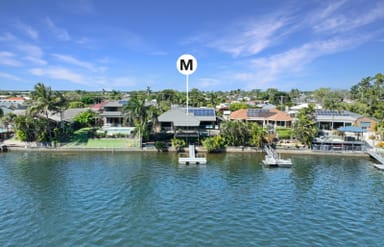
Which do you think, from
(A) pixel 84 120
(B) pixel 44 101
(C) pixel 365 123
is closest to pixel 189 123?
(A) pixel 84 120

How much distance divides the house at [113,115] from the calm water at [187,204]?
64.2ft

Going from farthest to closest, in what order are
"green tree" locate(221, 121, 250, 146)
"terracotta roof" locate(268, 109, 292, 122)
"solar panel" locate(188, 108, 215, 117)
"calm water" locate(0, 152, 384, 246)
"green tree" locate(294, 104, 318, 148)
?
"terracotta roof" locate(268, 109, 292, 122), "solar panel" locate(188, 108, 215, 117), "green tree" locate(221, 121, 250, 146), "green tree" locate(294, 104, 318, 148), "calm water" locate(0, 152, 384, 246)

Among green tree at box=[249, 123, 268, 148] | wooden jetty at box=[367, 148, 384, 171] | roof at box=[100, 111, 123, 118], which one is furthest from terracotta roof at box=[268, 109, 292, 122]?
roof at box=[100, 111, 123, 118]

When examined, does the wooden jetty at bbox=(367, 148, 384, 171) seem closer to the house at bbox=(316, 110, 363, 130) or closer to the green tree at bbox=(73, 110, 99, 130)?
the house at bbox=(316, 110, 363, 130)

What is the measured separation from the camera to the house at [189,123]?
145 ft

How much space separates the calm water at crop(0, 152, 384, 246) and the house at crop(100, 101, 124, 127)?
64.2 feet

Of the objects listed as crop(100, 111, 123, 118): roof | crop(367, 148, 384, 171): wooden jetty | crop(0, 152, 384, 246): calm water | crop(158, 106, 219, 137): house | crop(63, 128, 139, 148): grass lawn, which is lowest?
crop(0, 152, 384, 246): calm water

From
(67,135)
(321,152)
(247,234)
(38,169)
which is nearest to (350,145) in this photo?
(321,152)

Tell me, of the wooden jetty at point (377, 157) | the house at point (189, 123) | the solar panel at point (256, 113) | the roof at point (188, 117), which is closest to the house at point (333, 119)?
the solar panel at point (256, 113)

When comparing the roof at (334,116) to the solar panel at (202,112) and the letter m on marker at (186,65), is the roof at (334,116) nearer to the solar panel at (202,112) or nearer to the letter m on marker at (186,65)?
the solar panel at (202,112)

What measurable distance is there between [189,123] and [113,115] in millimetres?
20157

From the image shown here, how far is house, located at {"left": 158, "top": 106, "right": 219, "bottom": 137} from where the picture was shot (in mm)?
44312

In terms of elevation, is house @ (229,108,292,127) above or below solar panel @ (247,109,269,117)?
below

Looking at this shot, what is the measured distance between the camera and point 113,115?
54.1m
